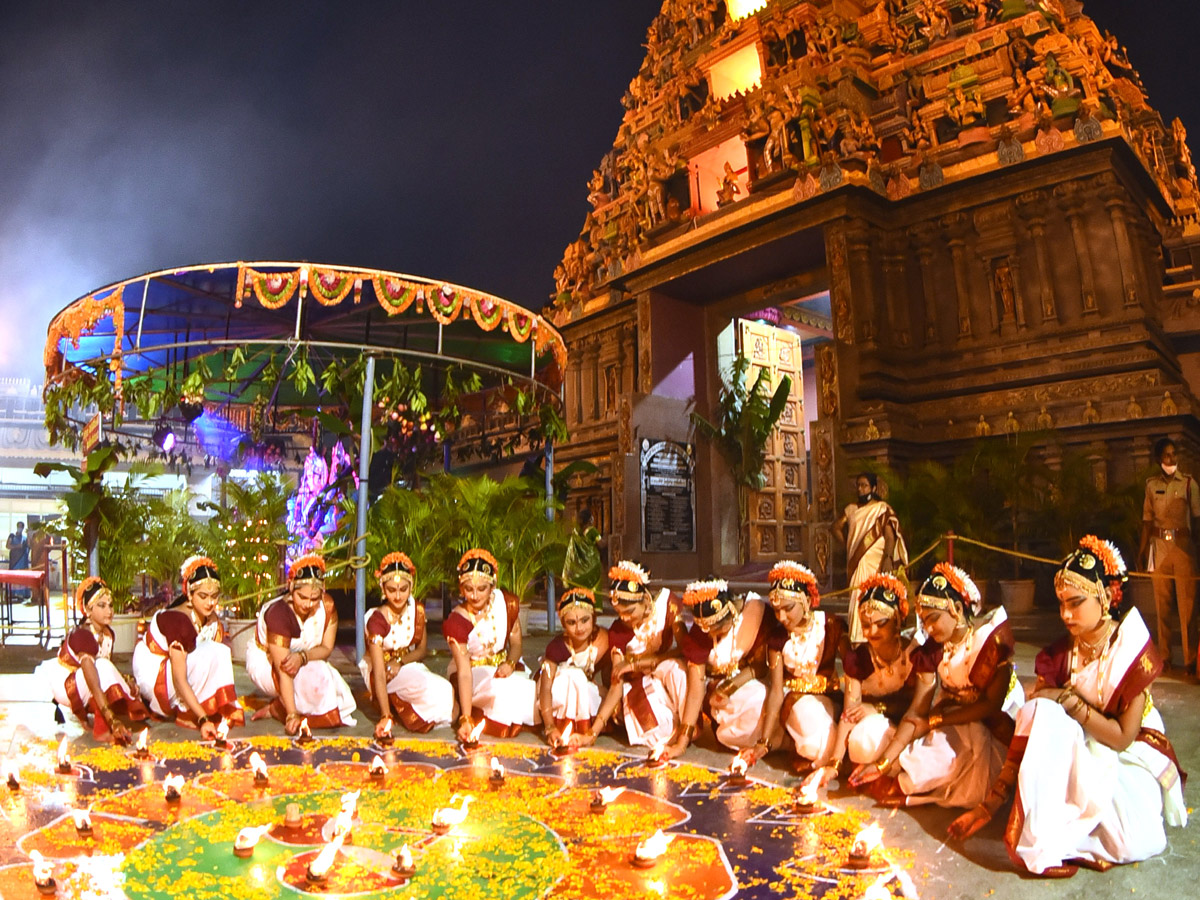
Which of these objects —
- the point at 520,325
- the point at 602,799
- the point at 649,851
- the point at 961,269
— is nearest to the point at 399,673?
the point at 602,799

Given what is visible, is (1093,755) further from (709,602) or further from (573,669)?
(573,669)

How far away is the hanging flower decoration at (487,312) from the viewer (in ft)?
26.1

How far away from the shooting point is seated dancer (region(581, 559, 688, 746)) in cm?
509

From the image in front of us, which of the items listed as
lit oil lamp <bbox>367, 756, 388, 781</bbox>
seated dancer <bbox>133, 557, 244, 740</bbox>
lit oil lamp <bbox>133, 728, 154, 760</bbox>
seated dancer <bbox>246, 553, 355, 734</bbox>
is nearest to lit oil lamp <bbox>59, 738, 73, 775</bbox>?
lit oil lamp <bbox>133, 728, 154, 760</bbox>

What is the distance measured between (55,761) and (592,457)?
14.4m

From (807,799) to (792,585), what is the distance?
1.16m

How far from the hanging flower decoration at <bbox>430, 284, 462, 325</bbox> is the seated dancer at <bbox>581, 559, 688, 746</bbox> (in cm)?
362

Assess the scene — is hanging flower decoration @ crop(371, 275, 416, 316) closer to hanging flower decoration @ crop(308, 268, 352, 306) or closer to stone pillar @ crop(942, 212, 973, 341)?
hanging flower decoration @ crop(308, 268, 352, 306)

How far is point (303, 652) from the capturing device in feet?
18.5

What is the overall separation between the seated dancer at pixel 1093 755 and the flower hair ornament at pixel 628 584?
222 cm

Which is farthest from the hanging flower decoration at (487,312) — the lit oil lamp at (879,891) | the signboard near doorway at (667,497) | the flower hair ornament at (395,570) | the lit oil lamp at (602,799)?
the signboard near doorway at (667,497)

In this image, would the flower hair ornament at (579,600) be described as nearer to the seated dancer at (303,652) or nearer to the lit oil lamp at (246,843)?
the seated dancer at (303,652)

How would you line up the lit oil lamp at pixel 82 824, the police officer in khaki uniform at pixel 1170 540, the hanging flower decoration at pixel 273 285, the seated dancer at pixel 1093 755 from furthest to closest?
the hanging flower decoration at pixel 273 285, the police officer in khaki uniform at pixel 1170 540, the lit oil lamp at pixel 82 824, the seated dancer at pixel 1093 755

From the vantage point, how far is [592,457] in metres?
18.8
